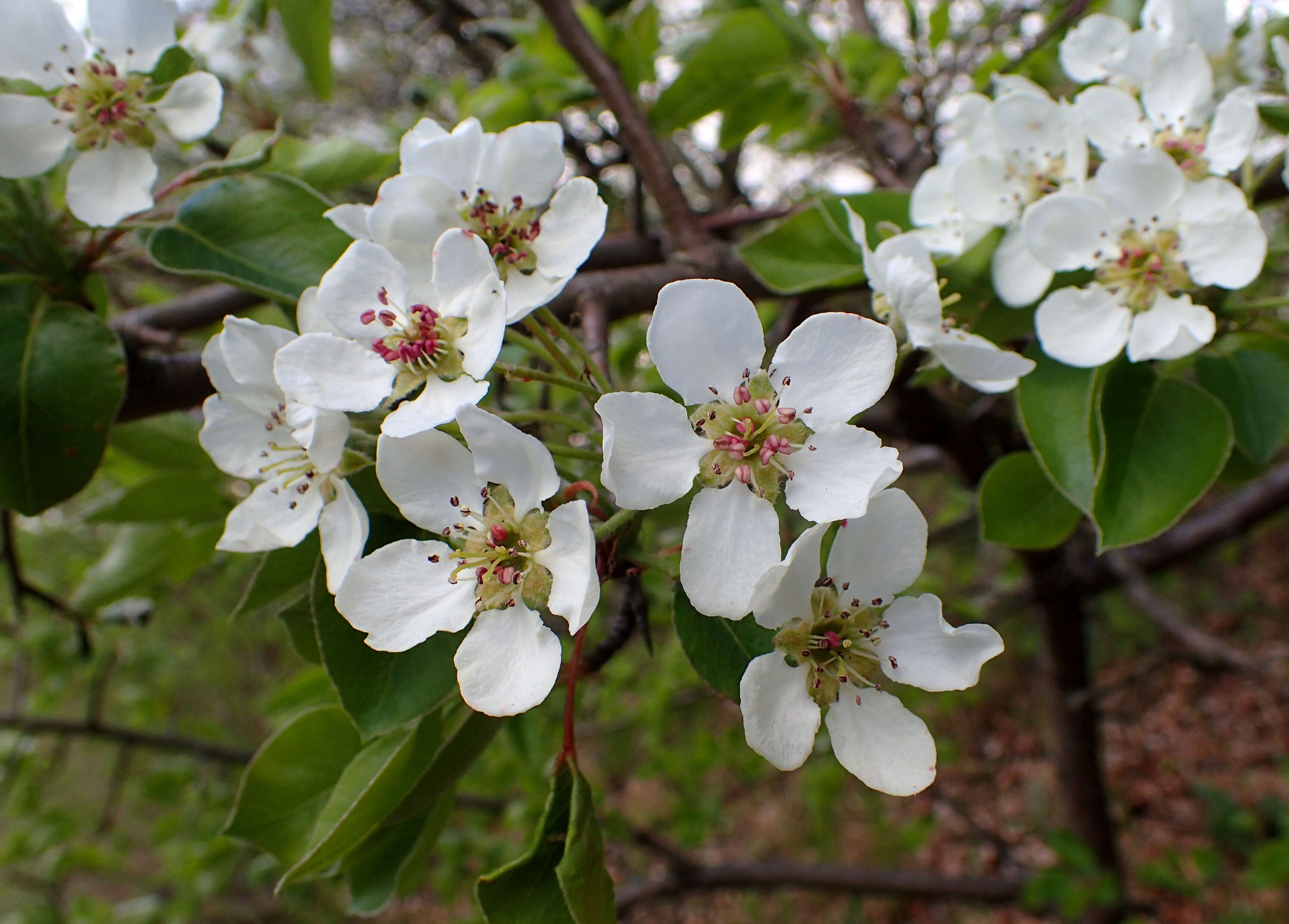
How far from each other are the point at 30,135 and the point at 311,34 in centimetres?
64

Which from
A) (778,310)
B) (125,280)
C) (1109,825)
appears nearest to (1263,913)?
(1109,825)

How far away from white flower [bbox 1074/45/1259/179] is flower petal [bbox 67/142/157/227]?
1.16 m

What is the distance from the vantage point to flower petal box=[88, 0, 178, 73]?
100 cm

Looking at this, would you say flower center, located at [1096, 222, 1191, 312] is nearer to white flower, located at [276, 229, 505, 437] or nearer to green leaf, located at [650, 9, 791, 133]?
white flower, located at [276, 229, 505, 437]

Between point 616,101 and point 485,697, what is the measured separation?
107 centimetres

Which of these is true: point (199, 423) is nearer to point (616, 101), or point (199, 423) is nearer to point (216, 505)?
point (216, 505)

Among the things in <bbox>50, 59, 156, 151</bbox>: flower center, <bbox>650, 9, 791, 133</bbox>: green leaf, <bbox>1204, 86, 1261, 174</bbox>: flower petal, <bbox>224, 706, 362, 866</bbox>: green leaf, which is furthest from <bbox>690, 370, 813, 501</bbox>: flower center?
<bbox>650, 9, 791, 133</bbox>: green leaf

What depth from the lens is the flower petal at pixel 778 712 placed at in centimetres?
73

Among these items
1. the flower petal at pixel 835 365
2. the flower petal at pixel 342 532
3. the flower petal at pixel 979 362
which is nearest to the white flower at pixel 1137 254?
the flower petal at pixel 979 362

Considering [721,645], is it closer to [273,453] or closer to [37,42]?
[273,453]

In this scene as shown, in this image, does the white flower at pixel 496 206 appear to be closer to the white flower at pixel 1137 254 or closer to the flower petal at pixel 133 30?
the flower petal at pixel 133 30

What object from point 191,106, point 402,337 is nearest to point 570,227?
point 402,337

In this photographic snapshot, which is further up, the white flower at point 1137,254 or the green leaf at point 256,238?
the green leaf at point 256,238

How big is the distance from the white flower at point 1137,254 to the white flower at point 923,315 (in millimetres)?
117
